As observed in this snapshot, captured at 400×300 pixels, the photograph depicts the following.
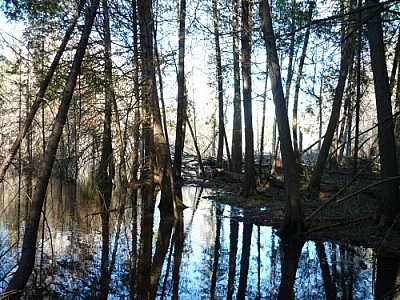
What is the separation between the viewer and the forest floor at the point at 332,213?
8.44 meters

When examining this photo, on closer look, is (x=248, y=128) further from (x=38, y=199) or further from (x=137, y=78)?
(x=38, y=199)

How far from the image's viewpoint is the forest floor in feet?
27.7

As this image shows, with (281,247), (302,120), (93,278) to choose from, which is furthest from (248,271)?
(302,120)

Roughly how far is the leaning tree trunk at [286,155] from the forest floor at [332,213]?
1.10 ft

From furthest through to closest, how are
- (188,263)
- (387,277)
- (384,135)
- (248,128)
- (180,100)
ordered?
(180,100) < (248,128) < (384,135) < (188,263) < (387,277)

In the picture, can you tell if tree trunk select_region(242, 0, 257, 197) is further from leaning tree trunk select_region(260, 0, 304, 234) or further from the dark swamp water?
leaning tree trunk select_region(260, 0, 304, 234)

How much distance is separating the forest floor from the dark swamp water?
44 cm

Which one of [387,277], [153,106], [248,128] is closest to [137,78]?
[153,106]

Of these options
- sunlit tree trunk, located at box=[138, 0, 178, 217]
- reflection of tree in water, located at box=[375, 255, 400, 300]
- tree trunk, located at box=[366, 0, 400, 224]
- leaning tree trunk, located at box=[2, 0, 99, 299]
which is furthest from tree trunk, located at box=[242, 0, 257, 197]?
leaning tree trunk, located at box=[2, 0, 99, 299]

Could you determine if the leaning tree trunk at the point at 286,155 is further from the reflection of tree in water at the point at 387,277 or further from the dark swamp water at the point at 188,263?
the reflection of tree in water at the point at 387,277

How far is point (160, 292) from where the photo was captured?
18.2 ft

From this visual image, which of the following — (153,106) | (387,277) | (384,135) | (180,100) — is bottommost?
(387,277)

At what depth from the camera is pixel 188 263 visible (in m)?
7.09

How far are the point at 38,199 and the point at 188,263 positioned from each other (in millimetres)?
3014
